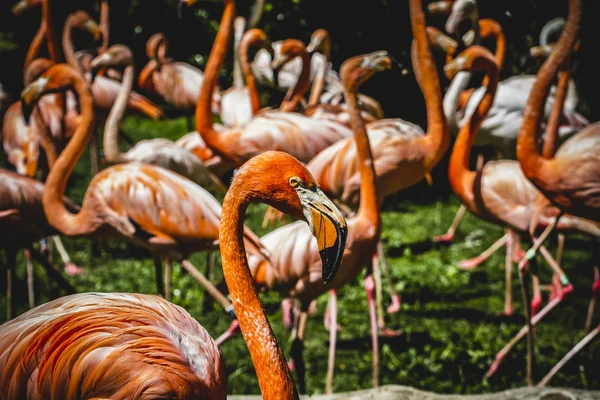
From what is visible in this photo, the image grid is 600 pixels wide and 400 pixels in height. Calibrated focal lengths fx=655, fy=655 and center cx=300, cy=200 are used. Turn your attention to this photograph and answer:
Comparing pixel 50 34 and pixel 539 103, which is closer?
pixel 539 103

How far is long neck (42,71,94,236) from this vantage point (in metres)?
3.51

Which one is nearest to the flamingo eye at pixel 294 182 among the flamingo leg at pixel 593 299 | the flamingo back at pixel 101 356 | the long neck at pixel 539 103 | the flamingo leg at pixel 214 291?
the flamingo back at pixel 101 356

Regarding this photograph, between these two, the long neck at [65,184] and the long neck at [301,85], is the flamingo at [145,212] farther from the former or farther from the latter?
the long neck at [301,85]

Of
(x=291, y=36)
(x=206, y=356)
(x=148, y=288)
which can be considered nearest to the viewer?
(x=206, y=356)

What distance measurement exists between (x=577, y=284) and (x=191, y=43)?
20.7ft

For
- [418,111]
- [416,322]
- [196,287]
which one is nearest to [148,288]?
[196,287]

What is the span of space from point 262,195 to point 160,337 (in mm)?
458

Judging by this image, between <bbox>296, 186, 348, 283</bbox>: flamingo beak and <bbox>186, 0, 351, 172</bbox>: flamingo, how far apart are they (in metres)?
2.64

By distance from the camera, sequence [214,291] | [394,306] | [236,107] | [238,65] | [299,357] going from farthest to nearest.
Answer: [238,65], [236,107], [394,306], [214,291], [299,357]

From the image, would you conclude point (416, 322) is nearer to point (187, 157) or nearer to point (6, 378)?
point (187, 157)

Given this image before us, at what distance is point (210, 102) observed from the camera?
180 inches

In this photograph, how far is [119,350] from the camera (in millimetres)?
1644

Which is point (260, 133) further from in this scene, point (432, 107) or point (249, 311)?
point (249, 311)

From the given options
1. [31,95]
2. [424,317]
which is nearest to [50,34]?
[31,95]
